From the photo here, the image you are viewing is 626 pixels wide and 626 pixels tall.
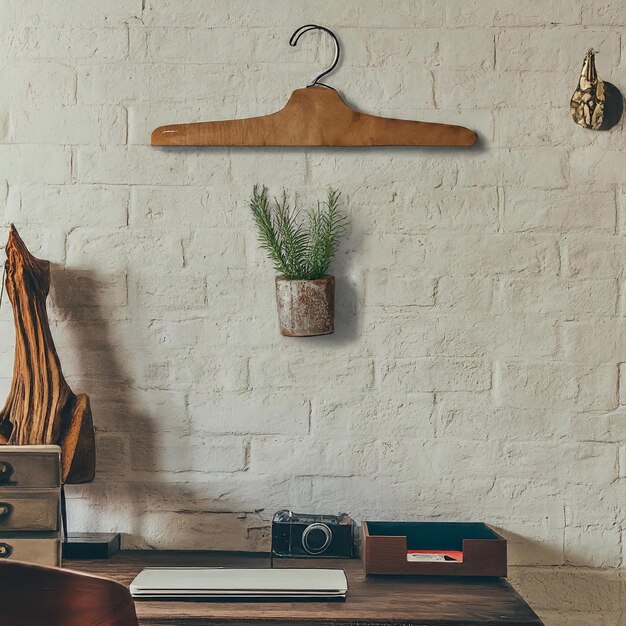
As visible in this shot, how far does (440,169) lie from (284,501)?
81 centimetres

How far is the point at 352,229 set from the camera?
175 centimetres

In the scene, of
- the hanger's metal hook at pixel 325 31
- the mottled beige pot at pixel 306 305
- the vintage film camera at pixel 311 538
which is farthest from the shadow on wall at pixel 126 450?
the hanger's metal hook at pixel 325 31

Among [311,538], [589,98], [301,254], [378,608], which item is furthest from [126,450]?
[589,98]

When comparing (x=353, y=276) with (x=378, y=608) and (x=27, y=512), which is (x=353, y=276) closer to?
(x=378, y=608)

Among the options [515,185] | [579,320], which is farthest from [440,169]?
[579,320]

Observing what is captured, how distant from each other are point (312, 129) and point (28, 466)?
907mm

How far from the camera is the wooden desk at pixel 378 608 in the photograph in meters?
1.32

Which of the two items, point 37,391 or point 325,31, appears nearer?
point 37,391

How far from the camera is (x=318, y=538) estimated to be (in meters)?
1.62

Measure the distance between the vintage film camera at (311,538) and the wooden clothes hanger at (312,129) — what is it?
0.81 meters

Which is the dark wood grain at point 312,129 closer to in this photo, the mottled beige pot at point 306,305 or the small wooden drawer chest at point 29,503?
the mottled beige pot at point 306,305

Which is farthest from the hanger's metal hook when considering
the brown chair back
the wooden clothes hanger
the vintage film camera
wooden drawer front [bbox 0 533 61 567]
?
the brown chair back

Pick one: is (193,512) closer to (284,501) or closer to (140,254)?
(284,501)

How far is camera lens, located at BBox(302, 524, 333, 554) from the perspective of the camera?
5.30ft
